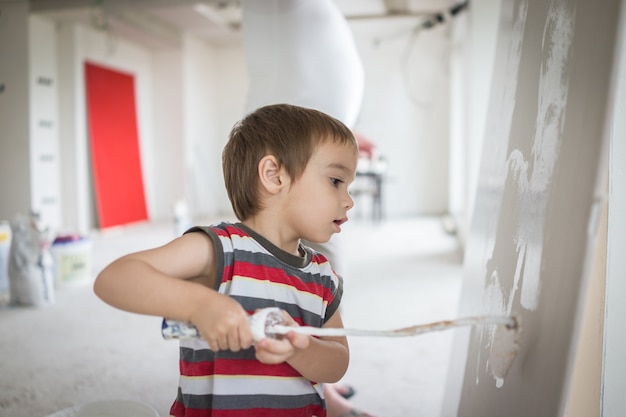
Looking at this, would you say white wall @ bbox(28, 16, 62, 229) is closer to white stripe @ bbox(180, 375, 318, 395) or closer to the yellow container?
the yellow container

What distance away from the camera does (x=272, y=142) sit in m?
0.75

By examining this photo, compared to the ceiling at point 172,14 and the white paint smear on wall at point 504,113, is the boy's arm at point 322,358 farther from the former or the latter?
the ceiling at point 172,14

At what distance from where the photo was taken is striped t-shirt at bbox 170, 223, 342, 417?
711mm

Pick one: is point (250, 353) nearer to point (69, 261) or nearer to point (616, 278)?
point (616, 278)

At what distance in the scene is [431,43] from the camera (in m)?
6.35

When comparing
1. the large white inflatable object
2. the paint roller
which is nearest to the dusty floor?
the large white inflatable object

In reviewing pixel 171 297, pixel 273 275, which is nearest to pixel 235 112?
pixel 273 275

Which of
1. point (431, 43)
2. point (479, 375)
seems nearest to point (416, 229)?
point (431, 43)

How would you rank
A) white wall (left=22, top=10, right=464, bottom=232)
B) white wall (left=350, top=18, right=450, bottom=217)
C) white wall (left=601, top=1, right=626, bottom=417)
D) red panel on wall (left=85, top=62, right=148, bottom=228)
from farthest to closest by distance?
1. white wall (left=350, top=18, right=450, bottom=217)
2. white wall (left=22, top=10, right=464, bottom=232)
3. red panel on wall (left=85, top=62, right=148, bottom=228)
4. white wall (left=601, top=1, right=626, bottom=417)

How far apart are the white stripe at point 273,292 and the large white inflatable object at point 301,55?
0.70 metres

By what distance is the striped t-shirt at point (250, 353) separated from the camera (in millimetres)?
711

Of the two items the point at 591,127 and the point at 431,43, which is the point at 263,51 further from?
the point at 431,43

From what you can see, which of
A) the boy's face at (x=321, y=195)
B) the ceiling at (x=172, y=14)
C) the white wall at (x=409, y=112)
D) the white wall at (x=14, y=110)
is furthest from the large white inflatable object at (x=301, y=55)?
the white wall at (x=409, y=112)

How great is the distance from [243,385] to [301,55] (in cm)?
90
